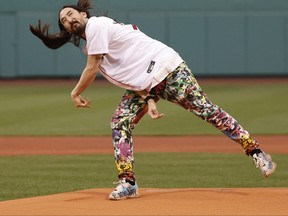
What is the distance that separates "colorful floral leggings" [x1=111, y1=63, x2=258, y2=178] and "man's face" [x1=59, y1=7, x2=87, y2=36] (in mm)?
675

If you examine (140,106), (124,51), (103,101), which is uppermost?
(124,51)

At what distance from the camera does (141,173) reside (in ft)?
35.1

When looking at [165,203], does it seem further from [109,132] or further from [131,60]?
[109,132]

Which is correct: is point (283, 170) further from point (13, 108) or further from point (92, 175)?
point (13, 108)

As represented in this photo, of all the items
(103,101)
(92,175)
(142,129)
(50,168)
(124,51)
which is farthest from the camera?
(103,101)

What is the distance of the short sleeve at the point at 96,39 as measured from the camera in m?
7.04

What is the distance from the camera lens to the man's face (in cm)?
719

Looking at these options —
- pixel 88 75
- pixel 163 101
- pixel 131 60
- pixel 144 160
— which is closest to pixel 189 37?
pixel 163 101

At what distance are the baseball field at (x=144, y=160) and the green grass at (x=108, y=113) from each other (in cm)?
2

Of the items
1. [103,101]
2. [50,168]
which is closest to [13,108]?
[103,101]

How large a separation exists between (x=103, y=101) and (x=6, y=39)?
1047 centimetres

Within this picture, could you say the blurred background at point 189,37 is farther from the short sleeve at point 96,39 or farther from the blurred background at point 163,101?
the short sleeve at point 96,39

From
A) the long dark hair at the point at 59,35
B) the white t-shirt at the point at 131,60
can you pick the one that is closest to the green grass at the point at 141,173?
the long dark hair at the point at 59,35

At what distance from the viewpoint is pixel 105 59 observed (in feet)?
23.8
